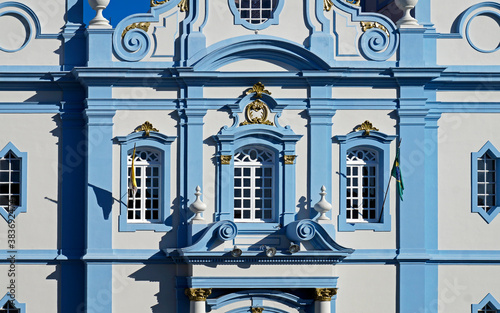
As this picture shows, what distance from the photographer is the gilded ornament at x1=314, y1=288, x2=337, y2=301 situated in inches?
1419

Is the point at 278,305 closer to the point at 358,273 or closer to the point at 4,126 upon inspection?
the point at 358,273

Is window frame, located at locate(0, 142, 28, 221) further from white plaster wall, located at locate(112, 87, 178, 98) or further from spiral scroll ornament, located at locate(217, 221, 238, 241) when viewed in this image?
spiral scroll ornament, located at locate(217, 221, 238, 241)

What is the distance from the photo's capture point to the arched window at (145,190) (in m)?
36.9

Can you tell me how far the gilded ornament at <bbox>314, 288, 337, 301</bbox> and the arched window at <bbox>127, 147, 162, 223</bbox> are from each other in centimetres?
490

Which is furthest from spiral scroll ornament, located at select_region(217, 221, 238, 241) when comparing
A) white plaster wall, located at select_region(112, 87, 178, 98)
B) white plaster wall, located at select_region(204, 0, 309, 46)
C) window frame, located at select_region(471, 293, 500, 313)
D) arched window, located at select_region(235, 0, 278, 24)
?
window frame, located at select_region(471, 293, 500, 313)

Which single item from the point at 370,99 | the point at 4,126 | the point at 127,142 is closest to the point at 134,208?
the point at 127,142

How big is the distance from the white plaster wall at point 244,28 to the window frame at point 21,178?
6.15 m

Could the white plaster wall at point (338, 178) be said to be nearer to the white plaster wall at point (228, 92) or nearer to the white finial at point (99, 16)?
the white plaster wall at point (228, 92)

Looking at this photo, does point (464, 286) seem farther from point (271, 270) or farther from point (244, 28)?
point (244, 28)

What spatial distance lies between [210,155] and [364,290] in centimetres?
572

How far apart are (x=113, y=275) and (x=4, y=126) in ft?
17.2

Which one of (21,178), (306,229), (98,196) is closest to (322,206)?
(306,229)

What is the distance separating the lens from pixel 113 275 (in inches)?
1438

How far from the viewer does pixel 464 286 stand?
37.7 meters
